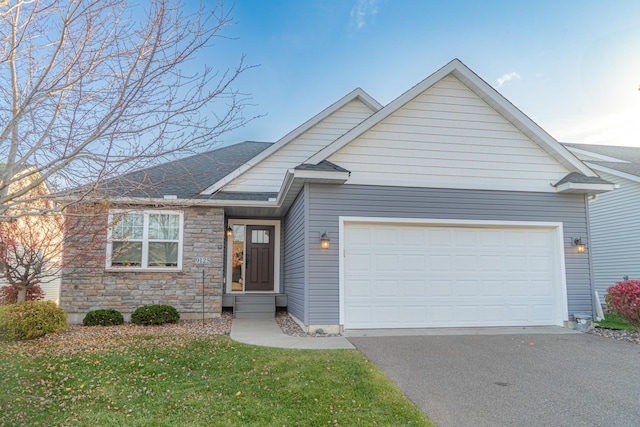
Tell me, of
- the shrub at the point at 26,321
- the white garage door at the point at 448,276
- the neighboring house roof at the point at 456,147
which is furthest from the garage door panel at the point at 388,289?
the shrub at the point at 26,321

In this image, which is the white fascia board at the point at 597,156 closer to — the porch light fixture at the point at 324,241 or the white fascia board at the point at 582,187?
the white fascia board at the point at 582,187

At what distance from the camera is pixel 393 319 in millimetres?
8180

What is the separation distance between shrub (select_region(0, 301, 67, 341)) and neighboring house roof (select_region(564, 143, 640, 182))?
626 inches

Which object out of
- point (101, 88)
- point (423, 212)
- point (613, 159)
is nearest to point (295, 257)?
point (423, 212)

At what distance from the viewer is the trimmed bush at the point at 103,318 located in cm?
912

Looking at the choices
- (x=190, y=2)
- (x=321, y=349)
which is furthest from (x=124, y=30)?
(x=321, y=349)

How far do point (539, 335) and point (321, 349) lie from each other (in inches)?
177

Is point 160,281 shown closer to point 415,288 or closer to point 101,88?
point 415,288

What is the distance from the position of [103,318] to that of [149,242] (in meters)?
2.04

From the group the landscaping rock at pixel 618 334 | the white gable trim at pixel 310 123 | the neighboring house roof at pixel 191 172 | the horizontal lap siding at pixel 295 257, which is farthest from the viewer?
the white gable trim at pixel 310 123

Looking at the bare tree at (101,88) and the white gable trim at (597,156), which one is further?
the white gable trim at (597,156)

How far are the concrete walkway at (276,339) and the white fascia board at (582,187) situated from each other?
19.2ft

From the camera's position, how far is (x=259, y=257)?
12.0m

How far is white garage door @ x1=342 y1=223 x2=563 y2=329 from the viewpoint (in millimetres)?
8141
